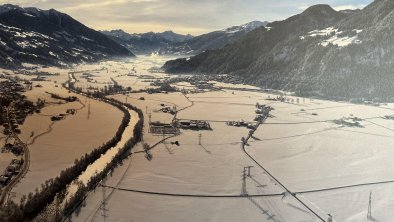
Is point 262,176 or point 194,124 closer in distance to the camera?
point 262,176

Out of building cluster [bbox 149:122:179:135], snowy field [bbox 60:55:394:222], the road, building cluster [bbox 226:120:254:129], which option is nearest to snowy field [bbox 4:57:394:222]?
snowy field [bbox 60:55:394:222]

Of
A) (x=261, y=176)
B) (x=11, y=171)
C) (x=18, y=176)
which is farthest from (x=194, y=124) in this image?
(x=18, y=176)

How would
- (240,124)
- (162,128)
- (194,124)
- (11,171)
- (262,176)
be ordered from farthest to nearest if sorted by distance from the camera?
(240,124)
(194,124)
(162,128)
(262,176)
(11,171)

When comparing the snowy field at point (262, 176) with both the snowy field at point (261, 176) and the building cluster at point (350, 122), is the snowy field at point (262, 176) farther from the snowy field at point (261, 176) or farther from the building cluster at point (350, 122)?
the building cluster at point (350, 122)

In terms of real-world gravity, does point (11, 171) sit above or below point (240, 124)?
below

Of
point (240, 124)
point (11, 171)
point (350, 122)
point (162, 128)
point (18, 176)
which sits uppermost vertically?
point (350, 122)

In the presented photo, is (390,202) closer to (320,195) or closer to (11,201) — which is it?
(320,195)

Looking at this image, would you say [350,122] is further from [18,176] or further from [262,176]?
[18,176]

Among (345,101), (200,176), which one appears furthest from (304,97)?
(200,176)

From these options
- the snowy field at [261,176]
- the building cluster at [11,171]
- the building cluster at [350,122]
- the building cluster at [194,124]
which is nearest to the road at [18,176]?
the building cluster at [11,171]

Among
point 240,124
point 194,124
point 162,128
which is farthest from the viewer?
point 240,124

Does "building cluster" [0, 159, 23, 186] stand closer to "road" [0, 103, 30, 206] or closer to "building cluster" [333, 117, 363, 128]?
"road" [0, 103, 30, 206]
